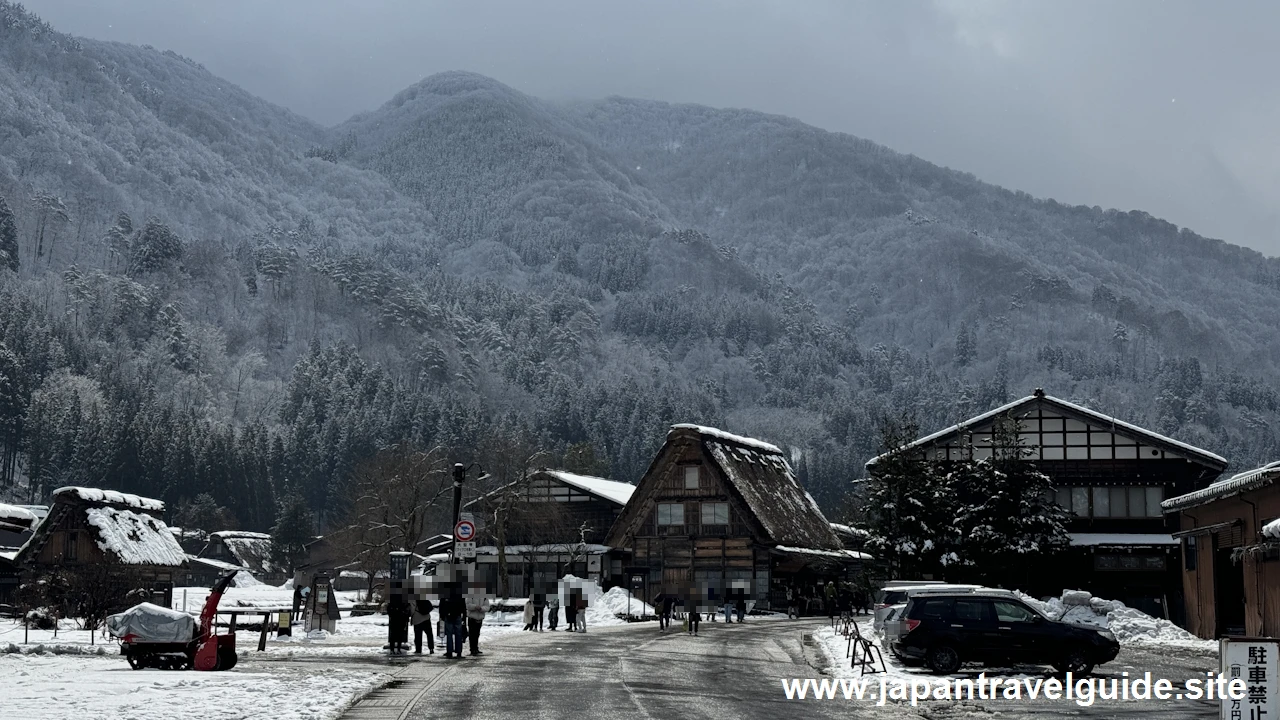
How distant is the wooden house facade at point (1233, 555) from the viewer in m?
34.4

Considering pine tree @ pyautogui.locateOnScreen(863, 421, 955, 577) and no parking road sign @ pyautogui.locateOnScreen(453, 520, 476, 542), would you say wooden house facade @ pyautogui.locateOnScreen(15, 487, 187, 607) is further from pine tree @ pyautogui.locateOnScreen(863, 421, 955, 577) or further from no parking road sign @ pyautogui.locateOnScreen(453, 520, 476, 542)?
pine tree @ pyautogui.locateOnScreen(863, 421, 955, 577)

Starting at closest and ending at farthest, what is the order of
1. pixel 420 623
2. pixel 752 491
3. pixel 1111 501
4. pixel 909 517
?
1. pixel 420 623
2. pixel 909 517
3. pixel 1111 501
4. pixel 752 491

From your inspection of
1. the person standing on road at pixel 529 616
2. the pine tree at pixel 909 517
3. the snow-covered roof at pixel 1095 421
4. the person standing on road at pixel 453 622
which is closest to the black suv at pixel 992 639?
the person standing on road at pixel 453 622

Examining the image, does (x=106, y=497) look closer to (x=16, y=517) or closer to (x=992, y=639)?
(x=16, y=517)

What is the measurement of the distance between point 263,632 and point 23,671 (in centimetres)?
830

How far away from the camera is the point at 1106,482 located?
200 feet

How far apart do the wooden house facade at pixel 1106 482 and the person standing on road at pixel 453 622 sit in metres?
30.1

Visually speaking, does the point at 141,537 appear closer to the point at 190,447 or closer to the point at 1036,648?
the point at 1036,648

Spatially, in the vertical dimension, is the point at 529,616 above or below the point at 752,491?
below

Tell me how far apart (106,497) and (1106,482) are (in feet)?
149

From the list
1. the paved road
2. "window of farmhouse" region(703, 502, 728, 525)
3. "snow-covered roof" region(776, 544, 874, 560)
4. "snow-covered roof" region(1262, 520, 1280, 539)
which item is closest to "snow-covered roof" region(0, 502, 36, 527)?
the paved road

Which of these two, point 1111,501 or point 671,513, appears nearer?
point 1111,501

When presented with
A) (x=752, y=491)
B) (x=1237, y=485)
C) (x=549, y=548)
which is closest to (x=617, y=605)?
(x=752, y=491)

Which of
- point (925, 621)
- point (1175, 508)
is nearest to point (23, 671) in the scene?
point (925, 621)
